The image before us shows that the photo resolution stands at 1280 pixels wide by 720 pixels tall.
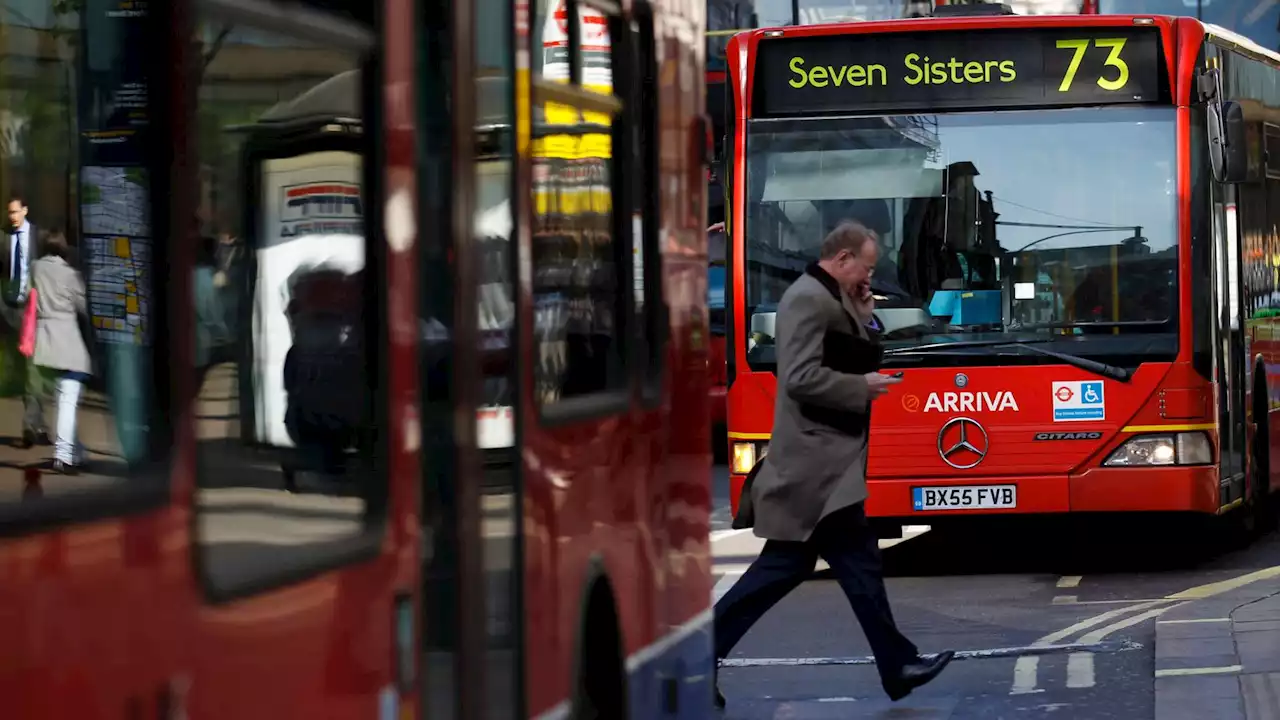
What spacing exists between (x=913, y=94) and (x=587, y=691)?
25.4 ft

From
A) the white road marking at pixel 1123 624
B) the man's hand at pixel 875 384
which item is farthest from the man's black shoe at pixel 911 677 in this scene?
the white road marking at pixel 1123 624

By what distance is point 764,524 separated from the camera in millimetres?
9109

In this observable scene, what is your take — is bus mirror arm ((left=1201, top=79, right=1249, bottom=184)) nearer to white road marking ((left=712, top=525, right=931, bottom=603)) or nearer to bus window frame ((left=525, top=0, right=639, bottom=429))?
white road marking ((left=712, top=525, right=931, bottom=603))

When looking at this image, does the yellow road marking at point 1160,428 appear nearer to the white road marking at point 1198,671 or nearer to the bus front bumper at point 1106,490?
the bus front bumper at point 1106,490

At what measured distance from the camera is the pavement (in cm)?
834

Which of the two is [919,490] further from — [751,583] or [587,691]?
[587,691]

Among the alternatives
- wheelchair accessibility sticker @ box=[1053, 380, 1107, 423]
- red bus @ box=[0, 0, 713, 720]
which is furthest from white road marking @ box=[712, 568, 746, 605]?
red bus @ box=[0, 0, 713, 720]

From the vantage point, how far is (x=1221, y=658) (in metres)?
9.56

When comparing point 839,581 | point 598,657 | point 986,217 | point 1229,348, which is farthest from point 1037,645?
point 598,657

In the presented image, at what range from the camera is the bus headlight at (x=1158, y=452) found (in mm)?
12867

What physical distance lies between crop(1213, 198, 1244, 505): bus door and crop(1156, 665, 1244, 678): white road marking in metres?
4.00

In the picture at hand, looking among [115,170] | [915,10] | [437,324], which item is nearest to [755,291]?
[437,324]

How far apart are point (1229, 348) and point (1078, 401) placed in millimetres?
1264

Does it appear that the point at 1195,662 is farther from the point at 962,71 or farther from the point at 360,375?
the point at 360,375
